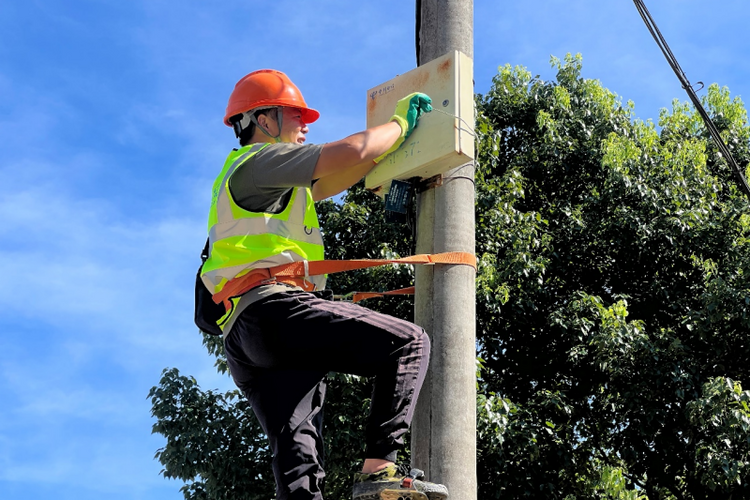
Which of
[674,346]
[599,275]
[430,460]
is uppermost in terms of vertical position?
[599,275]

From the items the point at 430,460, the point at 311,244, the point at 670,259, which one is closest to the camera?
the point at 430,460

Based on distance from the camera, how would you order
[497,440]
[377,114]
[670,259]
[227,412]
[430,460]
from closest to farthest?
[430,460] → [377,114] → [497,440] → [227,412] → [670,259]

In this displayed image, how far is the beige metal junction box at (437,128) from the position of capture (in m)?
3.00

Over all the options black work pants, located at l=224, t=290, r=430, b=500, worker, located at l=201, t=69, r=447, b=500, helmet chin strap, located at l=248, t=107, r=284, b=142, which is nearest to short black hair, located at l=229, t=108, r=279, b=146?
helmet chin strap, located at l=248, t=107, r=284, b=142

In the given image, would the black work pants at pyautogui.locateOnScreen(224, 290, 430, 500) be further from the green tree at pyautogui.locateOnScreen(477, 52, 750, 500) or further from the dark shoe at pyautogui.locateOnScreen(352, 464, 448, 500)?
the green tree at pyautogui.locateOnScreen(477, 52, 750, 500)

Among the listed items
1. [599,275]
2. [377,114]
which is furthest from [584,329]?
[377,114]

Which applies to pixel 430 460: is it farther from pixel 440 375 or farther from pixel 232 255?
pixel 232 255

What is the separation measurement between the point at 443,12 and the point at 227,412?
7623 millimetres

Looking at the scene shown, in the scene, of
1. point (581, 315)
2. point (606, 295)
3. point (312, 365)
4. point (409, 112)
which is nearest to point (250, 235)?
point (312, 365)

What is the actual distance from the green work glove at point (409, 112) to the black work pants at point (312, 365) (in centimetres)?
61

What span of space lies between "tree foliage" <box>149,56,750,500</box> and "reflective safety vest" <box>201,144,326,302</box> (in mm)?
6435

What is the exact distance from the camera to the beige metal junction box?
3002 millimetres

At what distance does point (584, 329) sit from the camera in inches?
426

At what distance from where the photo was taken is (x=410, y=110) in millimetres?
3076
